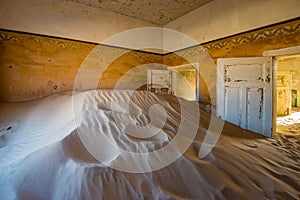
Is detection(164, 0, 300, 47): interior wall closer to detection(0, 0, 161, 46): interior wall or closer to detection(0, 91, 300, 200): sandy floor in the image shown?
detection(0, 0, 161, 46): interior wall

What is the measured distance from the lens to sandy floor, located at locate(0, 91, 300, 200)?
1.21m

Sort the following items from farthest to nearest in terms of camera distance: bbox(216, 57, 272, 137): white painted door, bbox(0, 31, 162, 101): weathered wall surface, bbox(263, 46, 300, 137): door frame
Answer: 1. bbox(0, 31, 162, 101): weathered wall surface
2. bbox(216, 57, 272, 137): white painted door
3. bbox(263, 46, 300, 137): door frame

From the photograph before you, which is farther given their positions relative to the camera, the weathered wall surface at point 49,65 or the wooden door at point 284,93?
the wooden door at point 284,93

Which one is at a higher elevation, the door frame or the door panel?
the door frame

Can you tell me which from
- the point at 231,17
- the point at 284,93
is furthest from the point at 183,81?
the point at 284,93

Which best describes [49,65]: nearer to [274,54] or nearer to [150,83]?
[150,83]

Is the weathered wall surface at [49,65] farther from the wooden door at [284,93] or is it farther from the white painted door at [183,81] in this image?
the wooden door at [284,93]

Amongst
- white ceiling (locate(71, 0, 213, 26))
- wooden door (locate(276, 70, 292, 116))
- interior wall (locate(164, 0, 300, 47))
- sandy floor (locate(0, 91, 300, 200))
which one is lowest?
sandy floor (locate(0, 91, 300, 200))

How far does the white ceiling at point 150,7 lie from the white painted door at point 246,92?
74.4 inches

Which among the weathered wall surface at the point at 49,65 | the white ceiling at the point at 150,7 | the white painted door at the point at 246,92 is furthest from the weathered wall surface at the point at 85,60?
the white ceiling at the point at 150,7

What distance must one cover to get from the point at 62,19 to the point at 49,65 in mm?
1170

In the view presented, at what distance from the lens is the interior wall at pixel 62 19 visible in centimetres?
331

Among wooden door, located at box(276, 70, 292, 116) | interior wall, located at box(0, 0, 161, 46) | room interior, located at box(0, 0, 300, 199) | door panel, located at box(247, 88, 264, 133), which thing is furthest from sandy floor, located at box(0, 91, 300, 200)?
wooden door, located at box(276, 70, 292, 116)

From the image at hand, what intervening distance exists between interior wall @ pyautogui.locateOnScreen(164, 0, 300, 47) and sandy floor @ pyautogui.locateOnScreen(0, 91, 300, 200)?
230cm
